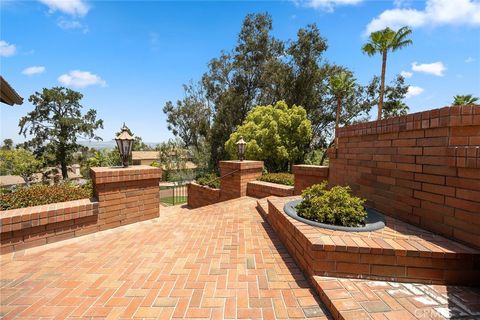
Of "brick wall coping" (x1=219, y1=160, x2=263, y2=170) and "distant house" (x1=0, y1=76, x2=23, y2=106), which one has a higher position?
"distant house" (x1=0, y1=76, x2=23, y2=106)

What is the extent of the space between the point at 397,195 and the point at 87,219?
4.75 m

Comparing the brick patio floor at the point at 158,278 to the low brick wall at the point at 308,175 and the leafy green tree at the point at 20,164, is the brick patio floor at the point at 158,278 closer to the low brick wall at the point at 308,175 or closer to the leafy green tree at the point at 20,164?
the low brick wall at the point at 308,175

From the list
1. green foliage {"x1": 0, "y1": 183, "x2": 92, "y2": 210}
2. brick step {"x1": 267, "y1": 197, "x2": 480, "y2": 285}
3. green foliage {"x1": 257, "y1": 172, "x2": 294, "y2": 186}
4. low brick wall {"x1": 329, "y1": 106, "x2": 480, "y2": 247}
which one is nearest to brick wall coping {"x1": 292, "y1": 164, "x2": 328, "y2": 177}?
green foliage {"x1": 257, "y1": 172, "x2": 294, "y2": 186}

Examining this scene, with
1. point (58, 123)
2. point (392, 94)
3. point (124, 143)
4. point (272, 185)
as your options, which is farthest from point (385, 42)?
point (58, 123)

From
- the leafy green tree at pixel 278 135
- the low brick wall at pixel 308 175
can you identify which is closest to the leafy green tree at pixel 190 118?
the leafy green tree at pixel 278 135

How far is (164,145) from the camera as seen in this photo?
25219mm

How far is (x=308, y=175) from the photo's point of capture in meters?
5.86

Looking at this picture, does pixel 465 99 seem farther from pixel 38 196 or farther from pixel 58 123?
pixel 58 123

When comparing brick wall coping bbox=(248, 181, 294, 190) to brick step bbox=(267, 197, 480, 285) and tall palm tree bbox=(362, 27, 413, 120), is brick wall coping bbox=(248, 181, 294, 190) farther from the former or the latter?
tall palm tree bbox=(362, 27, 413, 120)

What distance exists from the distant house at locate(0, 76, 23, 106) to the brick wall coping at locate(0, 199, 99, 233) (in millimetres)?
1522

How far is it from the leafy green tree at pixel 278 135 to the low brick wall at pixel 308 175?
22.4ft

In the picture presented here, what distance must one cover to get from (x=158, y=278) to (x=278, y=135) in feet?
36.9

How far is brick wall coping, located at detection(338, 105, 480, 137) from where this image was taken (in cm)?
232

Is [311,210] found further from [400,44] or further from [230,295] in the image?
[400,44]
